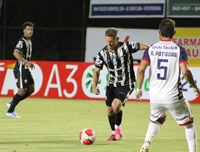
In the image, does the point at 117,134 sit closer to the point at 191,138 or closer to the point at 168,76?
the point at 191,138

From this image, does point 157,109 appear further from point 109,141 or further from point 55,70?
point 55,70

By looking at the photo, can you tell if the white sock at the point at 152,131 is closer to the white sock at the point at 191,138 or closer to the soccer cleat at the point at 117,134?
the white sock at the point at 191,138

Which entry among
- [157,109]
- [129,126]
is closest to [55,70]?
[129,126]

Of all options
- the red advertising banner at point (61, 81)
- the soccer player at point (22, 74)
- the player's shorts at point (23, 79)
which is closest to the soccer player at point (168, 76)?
the soccer player at point (22, 74)

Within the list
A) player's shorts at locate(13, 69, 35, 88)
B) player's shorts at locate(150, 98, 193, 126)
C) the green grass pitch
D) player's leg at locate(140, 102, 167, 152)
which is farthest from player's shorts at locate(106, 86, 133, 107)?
player's shorts at locate(13, 69, 35, 88)

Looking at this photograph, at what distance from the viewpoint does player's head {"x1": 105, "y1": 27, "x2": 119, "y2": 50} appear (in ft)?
32.7

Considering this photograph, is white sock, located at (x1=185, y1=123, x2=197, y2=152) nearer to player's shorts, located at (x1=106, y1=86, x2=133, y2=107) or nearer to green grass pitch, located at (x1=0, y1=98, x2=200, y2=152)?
green grass pitch, located at (x1=0, y1=98, x2=200, y2=152)

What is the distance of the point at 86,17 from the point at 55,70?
6.24m

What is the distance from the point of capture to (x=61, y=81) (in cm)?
1930

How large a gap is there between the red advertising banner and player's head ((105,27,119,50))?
28.7 feet

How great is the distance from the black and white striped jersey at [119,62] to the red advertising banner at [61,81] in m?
8.39

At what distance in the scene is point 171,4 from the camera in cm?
2278

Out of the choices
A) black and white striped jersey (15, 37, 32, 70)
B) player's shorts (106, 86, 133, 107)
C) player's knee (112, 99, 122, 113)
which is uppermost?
black and white striped jersey (15, 37, 32, 70)

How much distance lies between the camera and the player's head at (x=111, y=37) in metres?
9.96
